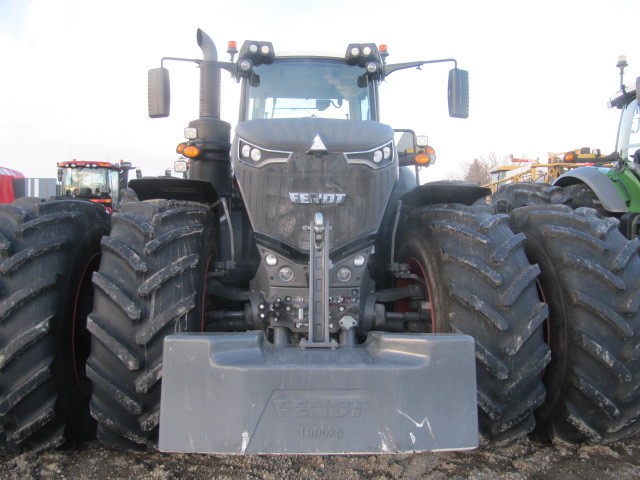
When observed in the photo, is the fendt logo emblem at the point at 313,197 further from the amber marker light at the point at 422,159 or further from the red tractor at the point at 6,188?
the red tractor at the point at 6,188

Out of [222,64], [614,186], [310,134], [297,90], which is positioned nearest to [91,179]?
[222,64]

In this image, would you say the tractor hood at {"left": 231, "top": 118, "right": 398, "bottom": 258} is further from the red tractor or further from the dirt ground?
the red tractor

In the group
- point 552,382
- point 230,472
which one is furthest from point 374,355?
point 552,382

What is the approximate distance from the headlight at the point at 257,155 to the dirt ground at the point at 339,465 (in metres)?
1.50

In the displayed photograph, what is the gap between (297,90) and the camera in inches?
152

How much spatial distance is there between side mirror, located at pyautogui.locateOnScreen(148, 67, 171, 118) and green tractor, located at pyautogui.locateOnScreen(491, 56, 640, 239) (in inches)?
137

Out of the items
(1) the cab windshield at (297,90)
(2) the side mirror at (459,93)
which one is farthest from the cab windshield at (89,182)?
(2) the side mirror at (459,93)

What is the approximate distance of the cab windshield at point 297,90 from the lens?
12.7ft

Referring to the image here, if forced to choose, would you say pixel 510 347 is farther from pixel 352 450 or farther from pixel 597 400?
pixel 352 450

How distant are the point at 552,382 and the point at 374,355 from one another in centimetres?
126

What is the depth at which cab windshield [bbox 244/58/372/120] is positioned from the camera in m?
3.86

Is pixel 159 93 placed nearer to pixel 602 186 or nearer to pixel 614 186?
pixel 602 186

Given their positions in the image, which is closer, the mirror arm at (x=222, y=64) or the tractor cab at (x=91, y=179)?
the mirror arm at (x=222, y=64)

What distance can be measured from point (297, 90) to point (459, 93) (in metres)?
1.18
